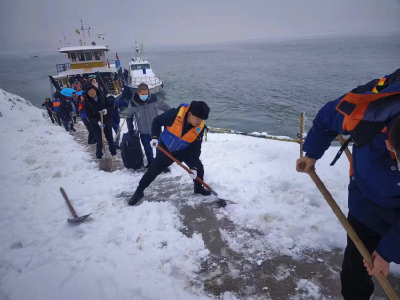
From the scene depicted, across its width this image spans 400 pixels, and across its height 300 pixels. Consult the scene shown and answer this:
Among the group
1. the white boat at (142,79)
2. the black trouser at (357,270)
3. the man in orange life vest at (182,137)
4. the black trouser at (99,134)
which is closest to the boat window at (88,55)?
the white boat at (142,79)

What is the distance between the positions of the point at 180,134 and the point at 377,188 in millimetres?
2565

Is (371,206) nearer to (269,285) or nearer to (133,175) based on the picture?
(269,285)

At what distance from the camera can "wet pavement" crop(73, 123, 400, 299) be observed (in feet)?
7.68

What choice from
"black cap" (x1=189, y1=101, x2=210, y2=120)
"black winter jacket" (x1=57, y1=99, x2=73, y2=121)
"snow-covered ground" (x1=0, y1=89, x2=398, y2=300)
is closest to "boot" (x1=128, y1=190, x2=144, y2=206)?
"snow-covered ground" (x1=0, y1=89, x2=398, y2=300)

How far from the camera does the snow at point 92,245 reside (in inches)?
91.1

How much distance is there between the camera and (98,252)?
2.76m

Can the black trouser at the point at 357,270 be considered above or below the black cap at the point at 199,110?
below

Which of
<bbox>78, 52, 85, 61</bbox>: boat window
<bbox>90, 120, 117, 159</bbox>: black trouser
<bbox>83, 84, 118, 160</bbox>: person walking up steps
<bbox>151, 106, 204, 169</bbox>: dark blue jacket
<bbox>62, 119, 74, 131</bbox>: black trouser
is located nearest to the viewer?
<bbox>151, 106, 204, 169</bbox>: dark blue jacket

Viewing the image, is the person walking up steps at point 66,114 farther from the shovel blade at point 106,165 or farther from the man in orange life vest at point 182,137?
the man in orange life vest at point 182,137

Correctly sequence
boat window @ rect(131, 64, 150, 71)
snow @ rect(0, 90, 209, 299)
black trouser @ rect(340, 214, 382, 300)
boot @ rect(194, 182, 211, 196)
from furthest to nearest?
boat window @ rect(131, 64, 150, 71) < boot @ rect(194, 182, 211, 196) < snow @ rect(0, 90, 209, 299) < black trouser @ rect(340, 214, 382, 300)

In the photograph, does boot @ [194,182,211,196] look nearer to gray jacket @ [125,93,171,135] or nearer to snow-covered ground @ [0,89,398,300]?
snow-covered ground @ [0,89,398,300]

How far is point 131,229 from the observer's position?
10.3ft

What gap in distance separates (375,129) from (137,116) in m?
4.51

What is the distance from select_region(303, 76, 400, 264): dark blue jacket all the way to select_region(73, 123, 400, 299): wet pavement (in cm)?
106
